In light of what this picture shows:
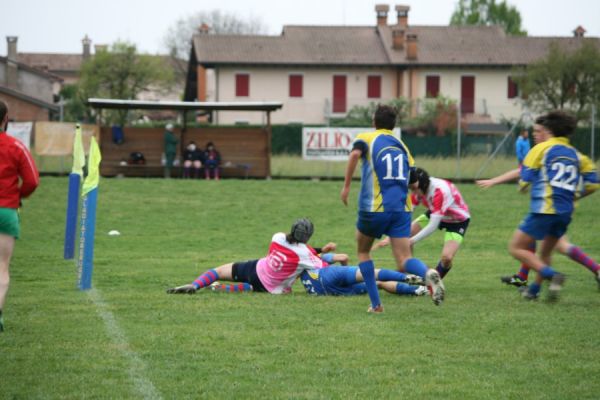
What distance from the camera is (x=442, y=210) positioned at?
36.4ft

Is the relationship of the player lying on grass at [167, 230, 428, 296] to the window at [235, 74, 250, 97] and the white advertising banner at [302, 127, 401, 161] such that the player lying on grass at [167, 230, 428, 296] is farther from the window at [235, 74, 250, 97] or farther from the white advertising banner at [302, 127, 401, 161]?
the window at [235, 74, 250, 97]

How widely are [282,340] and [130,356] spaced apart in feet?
4.07

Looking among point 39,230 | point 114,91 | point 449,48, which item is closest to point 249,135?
point 39,230

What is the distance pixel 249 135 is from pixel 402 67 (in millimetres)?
29502

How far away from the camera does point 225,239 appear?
19484 millimetres

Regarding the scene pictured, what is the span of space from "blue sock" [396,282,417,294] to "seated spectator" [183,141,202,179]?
2137cm

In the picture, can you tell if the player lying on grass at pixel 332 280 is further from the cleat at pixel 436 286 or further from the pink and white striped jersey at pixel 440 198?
the cleat at pixel 436 286

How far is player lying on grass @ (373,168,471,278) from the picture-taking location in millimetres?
11016

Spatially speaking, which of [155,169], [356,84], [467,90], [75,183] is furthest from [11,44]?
[75,183]

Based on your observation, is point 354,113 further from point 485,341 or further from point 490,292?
point 485,341

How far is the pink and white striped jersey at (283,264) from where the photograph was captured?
10398 mm

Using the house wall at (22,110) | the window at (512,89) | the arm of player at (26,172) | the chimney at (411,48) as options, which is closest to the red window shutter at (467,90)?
the window at (512,89)

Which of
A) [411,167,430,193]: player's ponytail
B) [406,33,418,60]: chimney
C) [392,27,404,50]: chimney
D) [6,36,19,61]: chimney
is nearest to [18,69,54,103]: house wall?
[6,36,19,61]: chimney

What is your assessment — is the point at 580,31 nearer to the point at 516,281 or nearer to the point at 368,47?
the point at 368,47
